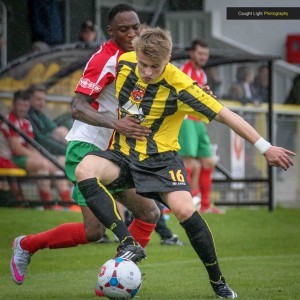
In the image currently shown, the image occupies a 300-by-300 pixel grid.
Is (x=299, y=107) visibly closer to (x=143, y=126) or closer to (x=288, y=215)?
(x=288, y=215)

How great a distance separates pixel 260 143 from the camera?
25.4ft

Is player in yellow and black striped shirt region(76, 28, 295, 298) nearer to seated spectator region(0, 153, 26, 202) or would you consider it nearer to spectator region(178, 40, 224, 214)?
spectator region(178, 40, 224, 214)

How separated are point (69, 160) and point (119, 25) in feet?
3.60

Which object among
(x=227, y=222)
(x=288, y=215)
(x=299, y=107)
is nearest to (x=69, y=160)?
(x=227, y=222)

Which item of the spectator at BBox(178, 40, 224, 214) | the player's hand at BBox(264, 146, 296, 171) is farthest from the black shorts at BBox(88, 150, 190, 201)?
the spectator at BBox(178, 40, 224, 214)

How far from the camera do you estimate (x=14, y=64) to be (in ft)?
48.3

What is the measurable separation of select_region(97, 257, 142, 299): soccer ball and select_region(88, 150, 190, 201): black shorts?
1.99 feet

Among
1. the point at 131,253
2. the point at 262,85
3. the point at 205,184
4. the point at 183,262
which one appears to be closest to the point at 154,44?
the point at 131,253

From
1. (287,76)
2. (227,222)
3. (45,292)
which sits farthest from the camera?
(287,76)

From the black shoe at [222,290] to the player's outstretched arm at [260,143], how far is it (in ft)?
2.88

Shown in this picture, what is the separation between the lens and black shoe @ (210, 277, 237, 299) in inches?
305

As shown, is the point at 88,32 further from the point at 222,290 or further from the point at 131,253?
the point at 131,253

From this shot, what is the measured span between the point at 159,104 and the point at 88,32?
25.1ft

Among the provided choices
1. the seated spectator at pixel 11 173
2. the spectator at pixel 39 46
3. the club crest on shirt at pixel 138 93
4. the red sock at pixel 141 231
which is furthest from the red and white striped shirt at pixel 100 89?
the spectator at pixel 39 46
